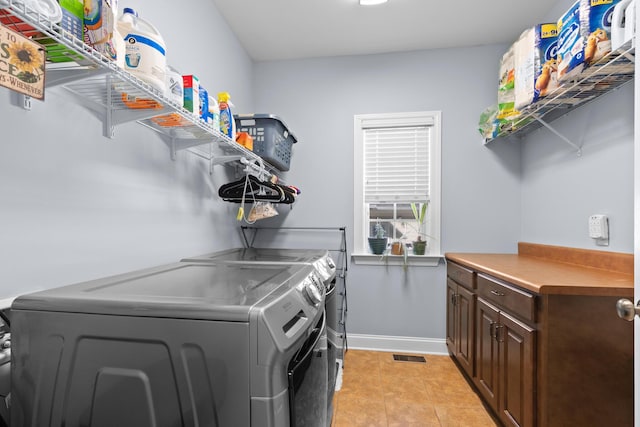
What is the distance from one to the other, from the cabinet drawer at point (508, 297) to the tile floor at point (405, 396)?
0.69 meters

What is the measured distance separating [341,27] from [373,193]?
1347 millimetres

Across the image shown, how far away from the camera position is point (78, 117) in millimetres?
1118

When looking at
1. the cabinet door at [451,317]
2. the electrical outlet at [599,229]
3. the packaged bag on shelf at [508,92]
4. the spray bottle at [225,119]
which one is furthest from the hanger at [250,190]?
the electrical outlet at [599,229]

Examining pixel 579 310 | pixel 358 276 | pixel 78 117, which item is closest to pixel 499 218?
pixel 358 276

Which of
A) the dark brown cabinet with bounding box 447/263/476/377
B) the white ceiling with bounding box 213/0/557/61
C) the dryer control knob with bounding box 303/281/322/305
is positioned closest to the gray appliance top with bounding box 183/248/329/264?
the dryer control knob with bounding box 303/281/322/305

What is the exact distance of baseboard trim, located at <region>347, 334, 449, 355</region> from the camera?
2.71 metres

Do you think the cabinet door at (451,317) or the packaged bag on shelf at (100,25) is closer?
the packaged bag on shelf at (100,25)

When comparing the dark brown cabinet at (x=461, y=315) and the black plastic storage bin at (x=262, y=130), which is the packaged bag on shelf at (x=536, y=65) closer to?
the dark brown cabinet at (x=461, y=315)

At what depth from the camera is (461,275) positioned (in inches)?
90.4

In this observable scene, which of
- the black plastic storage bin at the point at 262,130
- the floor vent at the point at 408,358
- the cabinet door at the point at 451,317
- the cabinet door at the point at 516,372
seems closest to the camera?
the cabinet door at the point at 516,372

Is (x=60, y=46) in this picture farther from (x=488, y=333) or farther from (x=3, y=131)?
(x=488, y=333)

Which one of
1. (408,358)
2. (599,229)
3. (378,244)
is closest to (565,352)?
(599,229)

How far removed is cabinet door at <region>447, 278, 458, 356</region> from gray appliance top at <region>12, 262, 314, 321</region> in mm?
1675

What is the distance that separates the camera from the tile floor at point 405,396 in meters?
1.82
